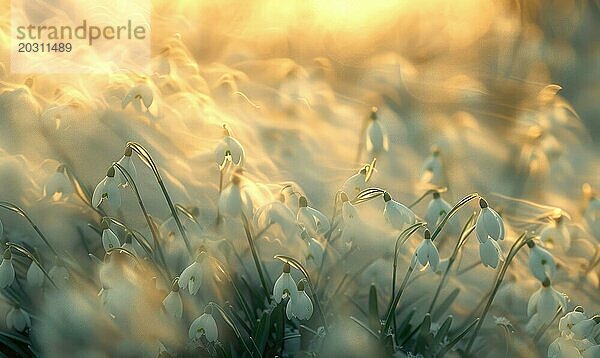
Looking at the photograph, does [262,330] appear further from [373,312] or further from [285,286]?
[373,312]

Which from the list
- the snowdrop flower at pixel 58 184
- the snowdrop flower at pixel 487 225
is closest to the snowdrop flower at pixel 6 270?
the snowdrop flower at pixel 58 184

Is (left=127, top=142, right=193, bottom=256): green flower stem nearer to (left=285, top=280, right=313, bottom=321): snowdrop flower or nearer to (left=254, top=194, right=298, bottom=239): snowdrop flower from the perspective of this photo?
(left=254, top=194, right=298, bottom=239): snowdrop flower

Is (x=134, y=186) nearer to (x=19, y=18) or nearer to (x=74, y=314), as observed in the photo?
(x=74, y=314)

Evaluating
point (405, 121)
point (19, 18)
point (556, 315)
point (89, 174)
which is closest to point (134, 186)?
point (89, 174)

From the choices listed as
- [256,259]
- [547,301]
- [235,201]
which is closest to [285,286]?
[256,259]

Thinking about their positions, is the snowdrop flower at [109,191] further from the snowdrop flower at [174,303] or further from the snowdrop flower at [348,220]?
the snowdrop flower at [348,220]

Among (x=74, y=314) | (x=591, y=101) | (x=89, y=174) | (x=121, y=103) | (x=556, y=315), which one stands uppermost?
(x=591, y=101)

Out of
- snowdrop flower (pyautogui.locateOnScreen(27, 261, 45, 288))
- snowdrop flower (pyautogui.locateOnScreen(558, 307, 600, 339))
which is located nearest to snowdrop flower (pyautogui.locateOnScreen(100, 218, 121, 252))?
snowdrop flower (pyautogui.locateOnScreen(27, 261, 45, 288))
